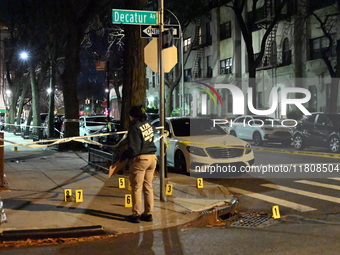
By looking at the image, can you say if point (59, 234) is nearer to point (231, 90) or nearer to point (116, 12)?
point (116, 12)

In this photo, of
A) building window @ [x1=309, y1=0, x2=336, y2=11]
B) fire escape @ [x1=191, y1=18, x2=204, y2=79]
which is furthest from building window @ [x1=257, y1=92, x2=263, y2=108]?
fire escape @ [x1=191, y1=18, x2=204, y2=79]

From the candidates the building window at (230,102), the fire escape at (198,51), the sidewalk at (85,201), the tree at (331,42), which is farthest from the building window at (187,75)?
Answer: the sidewalk at (85,201)

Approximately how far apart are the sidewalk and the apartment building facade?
22.0 m

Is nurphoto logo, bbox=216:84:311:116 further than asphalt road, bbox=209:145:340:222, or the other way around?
nurphoto logo, bbox=216:84:311:116

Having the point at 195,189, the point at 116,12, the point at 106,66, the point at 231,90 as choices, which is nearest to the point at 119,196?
the point at 195,189

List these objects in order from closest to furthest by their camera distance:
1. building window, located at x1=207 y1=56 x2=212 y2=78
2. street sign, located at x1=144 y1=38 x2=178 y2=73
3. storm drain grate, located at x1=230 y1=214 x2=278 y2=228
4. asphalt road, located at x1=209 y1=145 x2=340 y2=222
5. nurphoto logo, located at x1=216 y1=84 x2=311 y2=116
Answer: storm drain grate, located at x1=230 y1=214 x2=278 y2=228 < asphalt road, located at x1=209 y1=145 x2=340 y2=222 < street sign, located at x1=144 y1=38 x2=178 y2=73 < nurphoto logo, located at x1=216 y1=84 x2=311 y2=116 < building window, located at x1=207 y1=56 x2=212 y2=78

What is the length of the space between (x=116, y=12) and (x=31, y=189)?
4.31 metres

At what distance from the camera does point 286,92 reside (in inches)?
1325

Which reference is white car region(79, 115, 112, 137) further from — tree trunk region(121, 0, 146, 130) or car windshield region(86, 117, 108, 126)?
tree trunk region(121, 0, 146, 130)

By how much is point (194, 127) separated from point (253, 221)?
21.1 ft

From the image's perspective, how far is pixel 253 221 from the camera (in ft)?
26.5

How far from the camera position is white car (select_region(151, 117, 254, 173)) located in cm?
1258

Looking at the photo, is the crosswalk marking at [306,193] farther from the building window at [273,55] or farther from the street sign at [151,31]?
the building window at [273,55]

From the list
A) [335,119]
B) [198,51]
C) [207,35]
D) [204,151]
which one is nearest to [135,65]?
[204,151]
